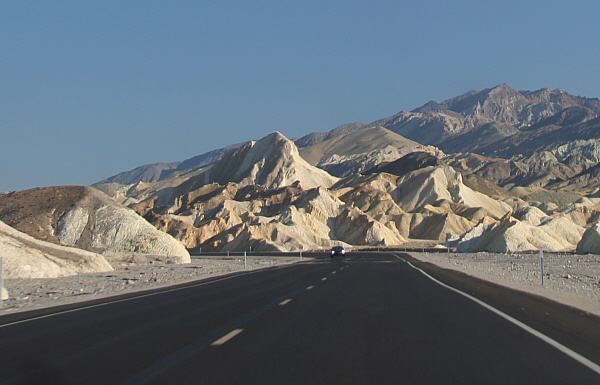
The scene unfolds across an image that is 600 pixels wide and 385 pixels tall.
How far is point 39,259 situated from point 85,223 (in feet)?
91.3

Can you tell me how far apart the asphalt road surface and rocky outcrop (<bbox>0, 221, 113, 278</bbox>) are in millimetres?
23107

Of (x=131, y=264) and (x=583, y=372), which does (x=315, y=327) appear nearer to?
(x=583, y=372)

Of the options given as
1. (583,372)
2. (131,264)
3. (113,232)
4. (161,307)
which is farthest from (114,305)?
(113,232)

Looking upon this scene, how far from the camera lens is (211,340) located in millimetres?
10938

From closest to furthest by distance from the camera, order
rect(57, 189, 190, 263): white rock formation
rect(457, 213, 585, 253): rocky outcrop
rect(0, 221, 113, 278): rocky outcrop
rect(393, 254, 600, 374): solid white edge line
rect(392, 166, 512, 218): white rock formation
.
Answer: rect(393, 254, 600, 374): solid white edge line
rect(0, 221, 113, 278): rocky outcrop
rect(57, 189, 190, 263): white rock formation
rect(457, 213, 585, 253): rocky outcrop
rect(392, 166, 512, 218): white rock formation

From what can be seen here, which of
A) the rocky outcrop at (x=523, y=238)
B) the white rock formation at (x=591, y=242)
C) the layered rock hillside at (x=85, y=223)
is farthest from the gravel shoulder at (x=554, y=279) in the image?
the rocky outcrop at (x=523, y=238)

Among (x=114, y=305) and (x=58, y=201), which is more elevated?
(x=58, y=201)

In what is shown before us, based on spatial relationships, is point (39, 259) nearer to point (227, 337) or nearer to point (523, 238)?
point (227, 337)

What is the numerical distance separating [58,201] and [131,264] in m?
15.2

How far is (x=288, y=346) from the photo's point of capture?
10.2 meters

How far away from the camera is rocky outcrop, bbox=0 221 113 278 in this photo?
127 feet

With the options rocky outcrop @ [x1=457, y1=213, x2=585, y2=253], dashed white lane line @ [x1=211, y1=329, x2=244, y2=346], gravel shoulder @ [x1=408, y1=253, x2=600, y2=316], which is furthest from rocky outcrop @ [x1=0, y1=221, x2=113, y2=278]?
rocky outcrop @ [x1=457, y1=213, x2=585, y2=253]

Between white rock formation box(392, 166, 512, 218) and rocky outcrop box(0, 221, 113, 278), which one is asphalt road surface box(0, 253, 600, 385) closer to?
rocky outcrop box(0, 221, 113, 278)

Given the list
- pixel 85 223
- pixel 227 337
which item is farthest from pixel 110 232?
pixel 227 337
